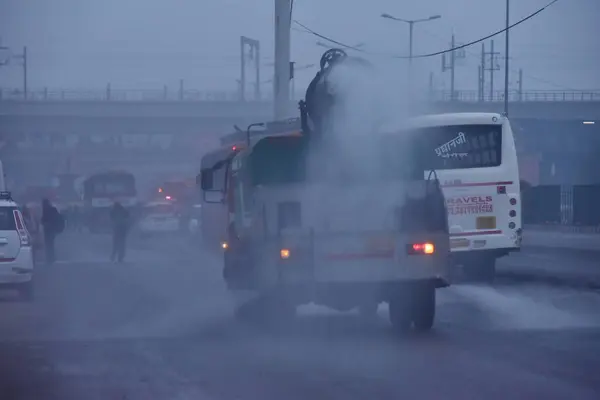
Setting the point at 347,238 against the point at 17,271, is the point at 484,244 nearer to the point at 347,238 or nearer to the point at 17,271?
the point at 17,271

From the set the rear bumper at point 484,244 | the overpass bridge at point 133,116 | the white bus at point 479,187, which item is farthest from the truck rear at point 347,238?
the overpass bridge at point 133,116

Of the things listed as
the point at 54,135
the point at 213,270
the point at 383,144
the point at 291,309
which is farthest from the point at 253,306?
the point at 54,135

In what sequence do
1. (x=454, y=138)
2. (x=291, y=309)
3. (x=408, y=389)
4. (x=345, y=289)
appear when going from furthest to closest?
(x=454, y=138) < (x=291, y=309) < (x=345, y=289) < (x=408, y=389)

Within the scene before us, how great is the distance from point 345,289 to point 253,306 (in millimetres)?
2143

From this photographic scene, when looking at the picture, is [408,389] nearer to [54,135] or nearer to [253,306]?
[253,306]

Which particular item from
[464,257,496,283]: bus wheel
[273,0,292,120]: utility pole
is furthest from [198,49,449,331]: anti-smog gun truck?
[273,0,292,120]: utility pole

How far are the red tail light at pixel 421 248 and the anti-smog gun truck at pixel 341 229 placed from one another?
0.5 inches

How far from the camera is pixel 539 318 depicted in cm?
1634

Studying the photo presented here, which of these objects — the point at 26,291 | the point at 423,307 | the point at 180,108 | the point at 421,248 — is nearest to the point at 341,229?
the point at 421,248

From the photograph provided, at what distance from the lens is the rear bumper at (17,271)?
66.8ft

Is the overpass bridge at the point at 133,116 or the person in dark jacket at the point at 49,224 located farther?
the overpass bridge at the point at 133,116

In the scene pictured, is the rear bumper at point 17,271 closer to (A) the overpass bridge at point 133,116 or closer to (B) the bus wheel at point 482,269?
(B) the bus wheel at point 482,269

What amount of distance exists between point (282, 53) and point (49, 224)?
339 inches

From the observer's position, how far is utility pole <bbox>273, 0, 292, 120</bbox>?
95.3 ft
